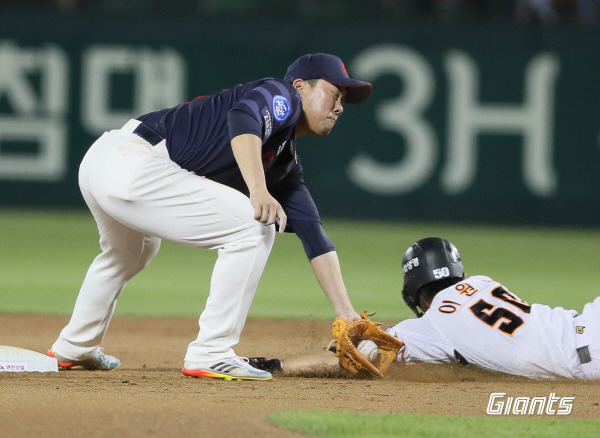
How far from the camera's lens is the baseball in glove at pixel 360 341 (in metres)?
5.20

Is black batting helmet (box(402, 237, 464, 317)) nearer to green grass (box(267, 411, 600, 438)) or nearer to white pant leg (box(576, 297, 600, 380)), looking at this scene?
white pant leg (box(576, 297, 600, 380))

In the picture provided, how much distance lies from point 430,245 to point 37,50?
9.85m

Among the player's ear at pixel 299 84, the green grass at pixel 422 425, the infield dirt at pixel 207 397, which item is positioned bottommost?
the infield dirt at pixel 207 397

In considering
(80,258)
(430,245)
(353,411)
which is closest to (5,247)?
(80,258)

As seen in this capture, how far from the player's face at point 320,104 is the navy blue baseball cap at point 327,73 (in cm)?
4

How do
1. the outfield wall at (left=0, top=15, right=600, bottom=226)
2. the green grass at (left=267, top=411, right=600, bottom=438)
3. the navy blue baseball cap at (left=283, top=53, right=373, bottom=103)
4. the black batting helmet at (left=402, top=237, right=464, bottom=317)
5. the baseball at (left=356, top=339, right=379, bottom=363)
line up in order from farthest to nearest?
the outfield wall at (left=0, top=15, right=600, bottom=226)
the black batting helmet at (left=402, top=237, right=464, bottom=317)
the baseball at (left=356, top=339, right=379, bottom=363)
the navy blue baseball cap at (left=283, top=53, right=373, bottom=103)
the green grass at (left=267, top=411, right=600, bottom=438)

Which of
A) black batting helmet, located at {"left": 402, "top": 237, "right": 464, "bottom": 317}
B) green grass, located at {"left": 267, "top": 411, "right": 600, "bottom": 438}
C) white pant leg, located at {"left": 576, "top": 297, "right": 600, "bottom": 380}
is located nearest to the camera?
green grass, located at {"left": 267, "top": 411, "right": 600, "bottom": 438}

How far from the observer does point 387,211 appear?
14.4 meters

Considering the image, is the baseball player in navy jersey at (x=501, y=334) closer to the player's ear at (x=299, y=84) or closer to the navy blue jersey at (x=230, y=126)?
the navy blue jersey at (x=230, y=126)

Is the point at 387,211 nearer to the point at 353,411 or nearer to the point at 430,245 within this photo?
the point at 430,245

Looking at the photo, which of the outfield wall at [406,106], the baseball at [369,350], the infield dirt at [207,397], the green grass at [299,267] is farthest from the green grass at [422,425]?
the outfield wall at [406,106]

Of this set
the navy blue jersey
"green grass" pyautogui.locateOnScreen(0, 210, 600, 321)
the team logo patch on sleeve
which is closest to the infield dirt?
the navy blue jersey

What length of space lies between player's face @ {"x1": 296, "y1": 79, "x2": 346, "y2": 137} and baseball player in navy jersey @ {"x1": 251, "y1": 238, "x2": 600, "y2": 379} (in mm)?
1047

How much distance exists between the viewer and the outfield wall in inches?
555
